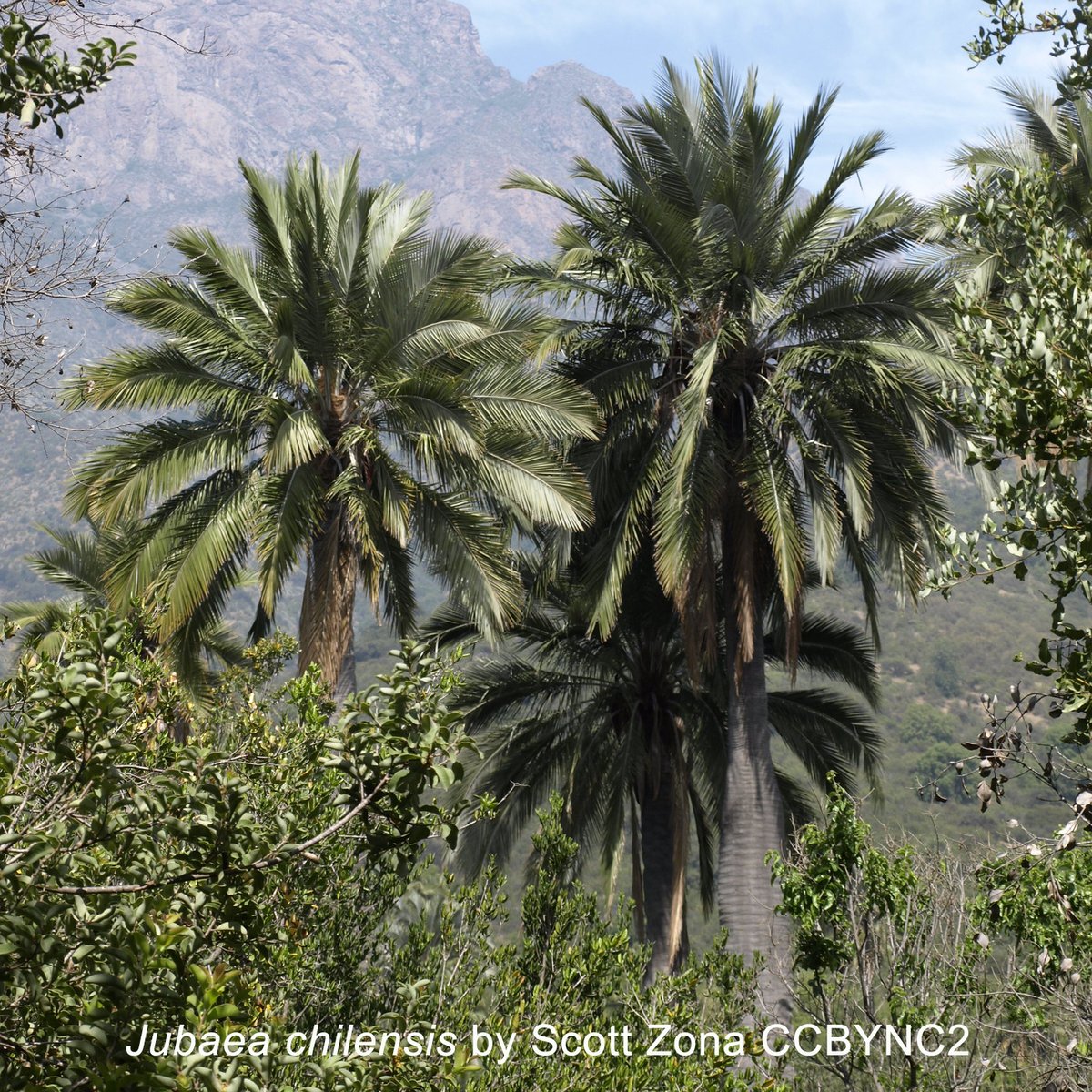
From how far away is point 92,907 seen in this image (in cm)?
342

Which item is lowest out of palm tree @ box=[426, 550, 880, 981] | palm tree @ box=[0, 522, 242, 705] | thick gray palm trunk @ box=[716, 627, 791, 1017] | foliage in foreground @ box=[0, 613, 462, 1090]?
foliage in foreground @ box=[0, 613, 462, 1090]

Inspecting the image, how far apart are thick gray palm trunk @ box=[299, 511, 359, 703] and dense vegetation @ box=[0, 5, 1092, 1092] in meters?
0.06

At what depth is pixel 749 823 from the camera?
43.1 ft

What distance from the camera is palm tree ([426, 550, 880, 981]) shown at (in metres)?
15.4

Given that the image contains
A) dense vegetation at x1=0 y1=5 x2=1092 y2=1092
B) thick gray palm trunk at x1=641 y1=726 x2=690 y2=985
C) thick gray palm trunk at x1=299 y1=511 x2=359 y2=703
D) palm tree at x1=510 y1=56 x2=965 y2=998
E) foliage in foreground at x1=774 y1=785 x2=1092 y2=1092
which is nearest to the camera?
dense vegetation at x1=0 y1=5 x2=1092 y2=1092

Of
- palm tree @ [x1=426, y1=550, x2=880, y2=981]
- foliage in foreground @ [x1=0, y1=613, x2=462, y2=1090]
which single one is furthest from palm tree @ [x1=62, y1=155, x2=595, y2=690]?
foliage in foreground @ [x1=0, y1=613, x2=462, y2=1090]

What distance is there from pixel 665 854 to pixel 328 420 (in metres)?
6.88

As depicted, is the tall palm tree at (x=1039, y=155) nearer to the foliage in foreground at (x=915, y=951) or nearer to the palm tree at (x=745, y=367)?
the palm tree at (x=745, y=367)

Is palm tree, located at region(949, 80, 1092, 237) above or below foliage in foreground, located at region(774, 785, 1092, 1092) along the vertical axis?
above

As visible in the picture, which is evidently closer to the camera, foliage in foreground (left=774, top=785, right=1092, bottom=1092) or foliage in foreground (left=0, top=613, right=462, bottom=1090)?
foliage in foreground (left=0, top=613, right=462, bottom=1090)

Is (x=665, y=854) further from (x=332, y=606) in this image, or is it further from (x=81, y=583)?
(x=81, y=583)

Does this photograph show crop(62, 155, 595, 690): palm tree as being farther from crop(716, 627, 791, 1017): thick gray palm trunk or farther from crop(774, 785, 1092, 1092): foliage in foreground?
crop(774, 785, 1092, 1092): foliage in foreground

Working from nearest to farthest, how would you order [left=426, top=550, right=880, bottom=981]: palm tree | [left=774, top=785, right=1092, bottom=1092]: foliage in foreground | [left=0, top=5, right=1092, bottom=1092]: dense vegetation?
[left=0, top=5, right=1092, bottom=1092]: dense vegetation
[left=774, top=785, right=1092, bottom=1092]: foliage in foreground
[left=426, top=550, right=880, bottom=981]: palm tree

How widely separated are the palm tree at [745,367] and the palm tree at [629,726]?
1.98 meters
